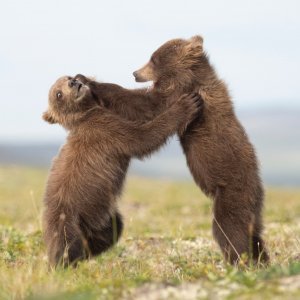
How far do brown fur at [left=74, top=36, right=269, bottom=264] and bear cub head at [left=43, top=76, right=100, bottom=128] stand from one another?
15 cm

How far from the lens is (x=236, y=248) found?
7230 mm

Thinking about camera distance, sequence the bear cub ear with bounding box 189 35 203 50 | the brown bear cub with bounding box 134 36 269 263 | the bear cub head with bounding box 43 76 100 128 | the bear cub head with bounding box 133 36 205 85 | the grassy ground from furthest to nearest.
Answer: the bear cub ear with bounding box 189 35 203 50, the bear cub head with bounding box 133 36 205 85, the bear cub head with bounding box 43 76 100 128, the brown bear cub with bounding box 134 36 269 263, the grassy ground

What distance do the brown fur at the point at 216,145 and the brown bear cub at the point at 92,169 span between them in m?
0.22

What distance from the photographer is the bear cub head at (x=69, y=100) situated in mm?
7797

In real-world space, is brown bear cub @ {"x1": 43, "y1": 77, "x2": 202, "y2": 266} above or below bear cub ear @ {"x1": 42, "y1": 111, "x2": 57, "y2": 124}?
below

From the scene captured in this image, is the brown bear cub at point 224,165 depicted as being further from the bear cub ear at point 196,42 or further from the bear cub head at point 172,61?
the bear cub ear at point 196,42

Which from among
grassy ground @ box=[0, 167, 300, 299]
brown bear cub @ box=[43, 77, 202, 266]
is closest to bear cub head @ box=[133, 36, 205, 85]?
brown bear cub @ box=[43, 77, 202, 266]

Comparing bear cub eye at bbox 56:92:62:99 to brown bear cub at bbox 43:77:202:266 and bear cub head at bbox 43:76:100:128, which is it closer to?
bear cub head at bbox 43:76:100:128

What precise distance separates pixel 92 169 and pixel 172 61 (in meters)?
1.61

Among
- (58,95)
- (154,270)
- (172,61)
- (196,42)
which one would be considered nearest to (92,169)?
(58,95)

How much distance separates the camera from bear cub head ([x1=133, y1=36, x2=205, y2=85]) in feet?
26.1

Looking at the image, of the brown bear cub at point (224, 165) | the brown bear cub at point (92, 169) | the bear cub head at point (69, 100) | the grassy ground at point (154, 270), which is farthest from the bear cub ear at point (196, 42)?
the grassy ground at point (154, 270)

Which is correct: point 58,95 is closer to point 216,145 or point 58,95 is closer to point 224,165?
point 216,145

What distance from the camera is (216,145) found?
748 cm
